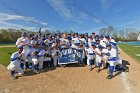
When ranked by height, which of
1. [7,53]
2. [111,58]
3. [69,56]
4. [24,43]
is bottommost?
[7,53]

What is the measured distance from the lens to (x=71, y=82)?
8.51m

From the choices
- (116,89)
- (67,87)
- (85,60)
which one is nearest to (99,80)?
(116,89)

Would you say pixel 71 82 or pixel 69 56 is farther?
pixel 69 56

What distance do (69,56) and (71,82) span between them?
126 inches

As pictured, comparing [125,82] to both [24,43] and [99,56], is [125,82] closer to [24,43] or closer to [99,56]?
[99,56]

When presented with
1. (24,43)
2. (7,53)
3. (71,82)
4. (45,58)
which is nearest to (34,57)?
(45,58)

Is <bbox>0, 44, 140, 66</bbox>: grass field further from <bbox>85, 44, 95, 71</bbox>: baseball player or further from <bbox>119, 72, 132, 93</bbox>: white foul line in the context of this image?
<bbox>119, 72, 132, 93</bbox>: white foul line

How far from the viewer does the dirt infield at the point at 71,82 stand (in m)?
7.51

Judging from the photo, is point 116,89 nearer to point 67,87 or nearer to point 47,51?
point 67,87

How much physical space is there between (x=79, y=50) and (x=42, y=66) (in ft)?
9.16

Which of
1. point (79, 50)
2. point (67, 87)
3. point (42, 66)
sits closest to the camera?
point (67, 87)

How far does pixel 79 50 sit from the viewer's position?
12.1 meters

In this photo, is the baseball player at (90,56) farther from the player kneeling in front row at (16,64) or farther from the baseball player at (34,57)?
the player kneeling in front row at (16,64)

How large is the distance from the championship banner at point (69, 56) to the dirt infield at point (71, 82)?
3.52 ft
